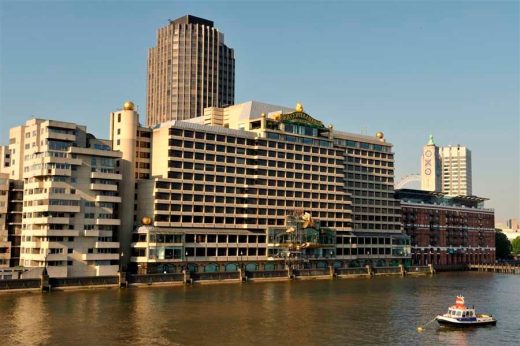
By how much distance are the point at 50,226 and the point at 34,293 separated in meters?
20.5

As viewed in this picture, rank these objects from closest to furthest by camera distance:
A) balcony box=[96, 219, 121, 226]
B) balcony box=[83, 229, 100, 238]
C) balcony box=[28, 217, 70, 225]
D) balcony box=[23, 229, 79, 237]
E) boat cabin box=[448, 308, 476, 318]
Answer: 1. boat cabin box=[448, 308, 476, 318]
2. balcony box=[23, 229, 79, 237]
3. balcony box=[28, 217, 70, 225]
4. balcony box=[83, 229, 100, 238]
5. balcony box=[96, 219, 121, 226]

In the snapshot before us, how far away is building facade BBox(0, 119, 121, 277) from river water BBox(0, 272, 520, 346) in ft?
51.3

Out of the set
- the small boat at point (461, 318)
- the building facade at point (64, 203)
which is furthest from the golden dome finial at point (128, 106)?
the small boat at point (461, 318)

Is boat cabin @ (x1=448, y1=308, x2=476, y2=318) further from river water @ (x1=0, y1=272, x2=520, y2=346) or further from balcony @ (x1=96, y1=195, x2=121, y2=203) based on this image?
balcony @ (x1=96, y1=195, x2=121, y2=203)

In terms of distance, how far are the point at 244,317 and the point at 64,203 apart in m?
67.9

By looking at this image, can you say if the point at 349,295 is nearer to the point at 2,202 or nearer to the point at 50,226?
the point at 50,226

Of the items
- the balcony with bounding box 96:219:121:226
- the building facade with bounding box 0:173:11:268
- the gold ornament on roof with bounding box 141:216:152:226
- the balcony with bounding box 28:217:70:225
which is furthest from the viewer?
the gold ornament on roof with bounding box 141:216:152:226

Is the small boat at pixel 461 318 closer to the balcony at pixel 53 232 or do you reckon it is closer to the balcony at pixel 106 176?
the balcony at pixel 53 232

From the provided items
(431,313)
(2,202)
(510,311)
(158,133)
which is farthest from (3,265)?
(510,311)

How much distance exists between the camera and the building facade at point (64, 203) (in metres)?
156

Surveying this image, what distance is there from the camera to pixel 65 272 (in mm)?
155750

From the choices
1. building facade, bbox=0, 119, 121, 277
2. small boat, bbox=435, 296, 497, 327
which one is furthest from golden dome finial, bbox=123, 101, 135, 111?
small boat, bbox=435, 296, 497, 327

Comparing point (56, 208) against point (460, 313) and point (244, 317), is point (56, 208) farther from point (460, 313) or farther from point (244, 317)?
point (460, 313)

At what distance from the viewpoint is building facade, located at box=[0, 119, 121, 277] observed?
6152 inches
